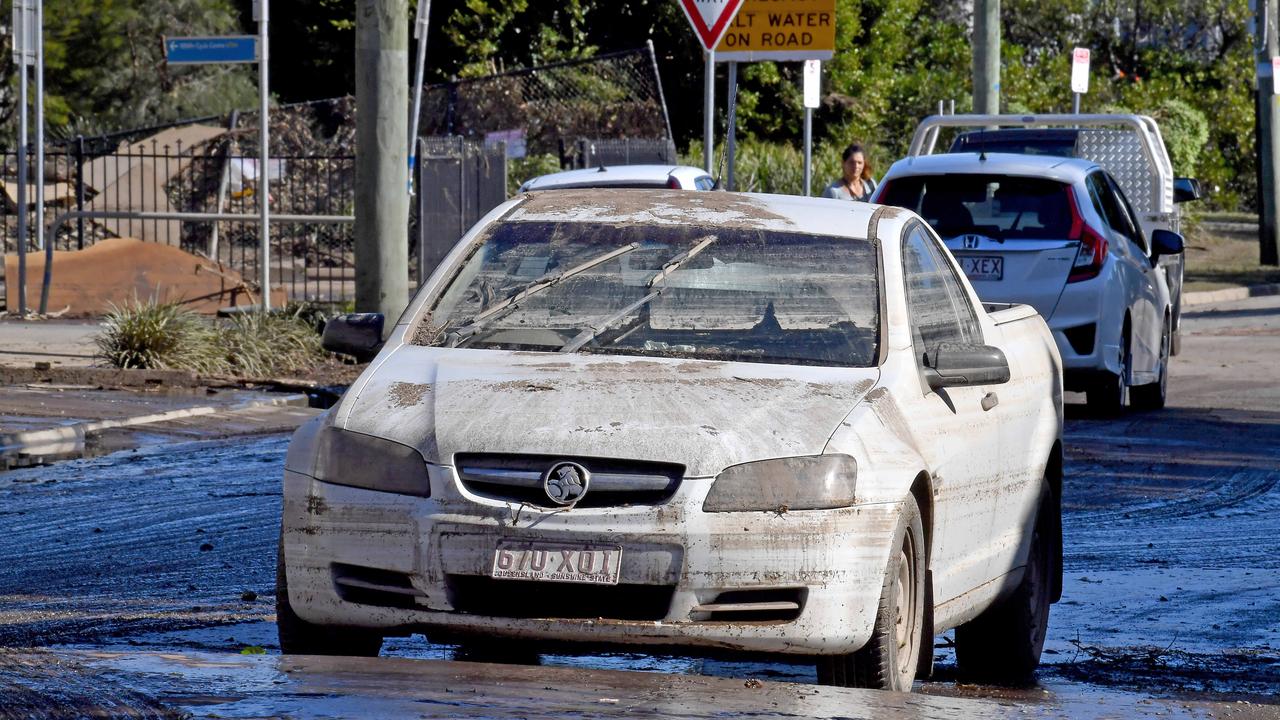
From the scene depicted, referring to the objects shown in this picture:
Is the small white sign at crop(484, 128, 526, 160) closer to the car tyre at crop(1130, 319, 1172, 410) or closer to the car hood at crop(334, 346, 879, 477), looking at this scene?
the car tyre at crop(1130, 319, 1172, 410)

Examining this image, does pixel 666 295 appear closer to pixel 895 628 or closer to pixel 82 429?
pixel 895 628

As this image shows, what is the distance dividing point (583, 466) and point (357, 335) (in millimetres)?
1576

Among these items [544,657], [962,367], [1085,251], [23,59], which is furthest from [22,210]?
[962,367]

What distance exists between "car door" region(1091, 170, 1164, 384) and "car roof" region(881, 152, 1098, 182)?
541 mm

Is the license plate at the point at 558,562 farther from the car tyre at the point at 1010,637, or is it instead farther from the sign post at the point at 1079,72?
the sign post at the point at 1079,72

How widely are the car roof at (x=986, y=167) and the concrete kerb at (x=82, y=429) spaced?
4.62 meters

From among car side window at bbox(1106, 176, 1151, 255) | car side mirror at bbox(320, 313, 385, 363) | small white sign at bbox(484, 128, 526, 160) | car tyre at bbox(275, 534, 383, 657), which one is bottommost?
car tyre at bbox(275, 534, 383, 657)

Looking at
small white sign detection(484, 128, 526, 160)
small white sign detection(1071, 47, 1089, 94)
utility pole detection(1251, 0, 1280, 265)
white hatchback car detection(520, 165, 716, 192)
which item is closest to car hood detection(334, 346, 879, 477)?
white hatchback car detection(520, 165, 716, 192)

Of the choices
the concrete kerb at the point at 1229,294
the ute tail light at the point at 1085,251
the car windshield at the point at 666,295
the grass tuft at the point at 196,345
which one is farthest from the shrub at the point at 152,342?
the concrete kerb at the point at 1229,294

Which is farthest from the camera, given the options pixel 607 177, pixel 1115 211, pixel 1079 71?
pixel 1079 71

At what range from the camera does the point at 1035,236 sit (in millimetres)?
12930

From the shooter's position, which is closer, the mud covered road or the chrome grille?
the mud covered road

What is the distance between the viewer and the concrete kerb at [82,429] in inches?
458

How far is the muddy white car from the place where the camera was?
5.15m
